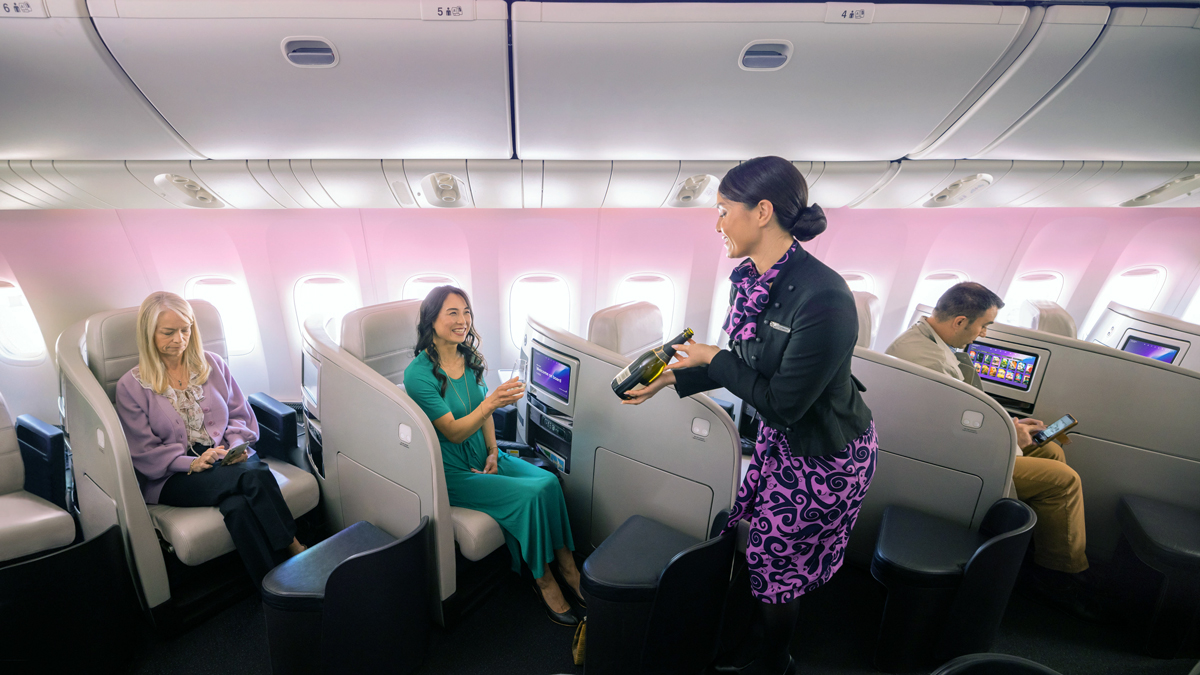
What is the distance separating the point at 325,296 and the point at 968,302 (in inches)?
195

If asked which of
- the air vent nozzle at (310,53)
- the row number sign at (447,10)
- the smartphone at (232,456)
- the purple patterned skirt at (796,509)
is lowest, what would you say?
the smartphone at (232,456)

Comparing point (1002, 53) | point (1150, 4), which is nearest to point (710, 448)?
point (1002, 53)

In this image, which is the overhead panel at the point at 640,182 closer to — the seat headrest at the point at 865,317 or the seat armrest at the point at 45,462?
the seat headrest at the point at 865,317

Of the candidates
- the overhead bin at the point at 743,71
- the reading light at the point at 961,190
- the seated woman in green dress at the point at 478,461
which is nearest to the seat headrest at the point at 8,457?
the seated woman in green dress at the point at 478,461

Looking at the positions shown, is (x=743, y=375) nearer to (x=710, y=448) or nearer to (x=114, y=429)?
(x=710, y=448)

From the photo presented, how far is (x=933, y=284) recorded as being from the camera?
4.98 metres

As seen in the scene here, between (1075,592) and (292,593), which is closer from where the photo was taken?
(292,593)

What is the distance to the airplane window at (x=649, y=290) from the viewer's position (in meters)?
4.50

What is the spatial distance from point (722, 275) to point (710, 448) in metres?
3.01

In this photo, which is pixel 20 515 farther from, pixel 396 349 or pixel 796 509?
pixel 796 509

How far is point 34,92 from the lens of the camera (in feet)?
5.88

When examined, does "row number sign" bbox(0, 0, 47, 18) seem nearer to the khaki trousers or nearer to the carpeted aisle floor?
the carpeted aisle floor

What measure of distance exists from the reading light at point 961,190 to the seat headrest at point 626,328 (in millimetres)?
2313

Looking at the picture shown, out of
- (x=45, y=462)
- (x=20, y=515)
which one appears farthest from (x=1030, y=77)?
(x=45, y=462)
